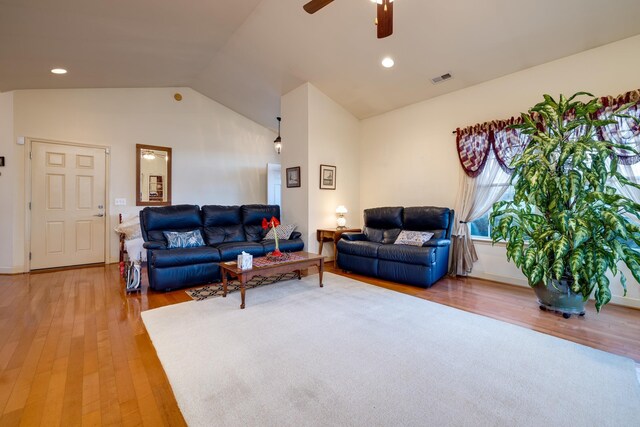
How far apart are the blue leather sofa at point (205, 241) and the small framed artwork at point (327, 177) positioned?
3.25 feet

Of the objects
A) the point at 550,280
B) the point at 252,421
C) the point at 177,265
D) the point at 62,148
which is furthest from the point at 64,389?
the point at 62,148

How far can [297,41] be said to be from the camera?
13.5ft

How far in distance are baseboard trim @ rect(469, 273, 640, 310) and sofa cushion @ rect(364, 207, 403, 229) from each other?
139 centimetres

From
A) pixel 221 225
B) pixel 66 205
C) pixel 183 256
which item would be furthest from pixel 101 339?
pixel 66 205

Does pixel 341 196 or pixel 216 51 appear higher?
pixel 216 51

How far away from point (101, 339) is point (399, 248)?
337 cm

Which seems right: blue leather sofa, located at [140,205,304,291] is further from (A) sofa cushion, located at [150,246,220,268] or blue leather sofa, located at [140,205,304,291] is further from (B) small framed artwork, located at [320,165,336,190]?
(B) small framed artwork, located at [320,165,336,190]

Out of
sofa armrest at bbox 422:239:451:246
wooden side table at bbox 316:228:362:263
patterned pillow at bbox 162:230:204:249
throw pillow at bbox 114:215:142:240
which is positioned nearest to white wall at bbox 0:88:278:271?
throw pillow at bbox 114:215:142:240

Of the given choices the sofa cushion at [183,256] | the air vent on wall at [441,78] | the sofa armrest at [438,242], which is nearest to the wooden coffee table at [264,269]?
the sofa cushion at [183,256]

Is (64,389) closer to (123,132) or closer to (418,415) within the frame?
(418,415)

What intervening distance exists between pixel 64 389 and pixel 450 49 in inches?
191

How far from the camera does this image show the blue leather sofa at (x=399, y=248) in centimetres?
387

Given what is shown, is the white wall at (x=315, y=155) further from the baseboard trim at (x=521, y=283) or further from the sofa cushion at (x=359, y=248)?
the baseboard trim at (x=521, y=283)

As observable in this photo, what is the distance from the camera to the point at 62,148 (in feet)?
15.8
